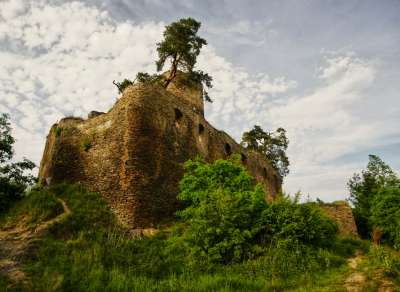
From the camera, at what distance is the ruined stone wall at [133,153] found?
1459 cm

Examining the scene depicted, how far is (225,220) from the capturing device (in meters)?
11.2

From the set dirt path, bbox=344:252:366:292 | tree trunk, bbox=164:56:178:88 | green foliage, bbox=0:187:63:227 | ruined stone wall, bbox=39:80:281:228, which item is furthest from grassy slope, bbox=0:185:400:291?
tree trunk, bbox=164:56:178:88

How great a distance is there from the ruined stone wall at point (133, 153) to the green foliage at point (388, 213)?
518 inches

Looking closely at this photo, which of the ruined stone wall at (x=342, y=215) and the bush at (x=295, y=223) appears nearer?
the bush at (x=295, y=223)

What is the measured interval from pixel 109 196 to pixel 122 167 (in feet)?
4.47

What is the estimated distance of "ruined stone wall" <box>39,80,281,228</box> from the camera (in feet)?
47.9

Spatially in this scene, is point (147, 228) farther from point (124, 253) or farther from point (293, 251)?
point (293, 251)

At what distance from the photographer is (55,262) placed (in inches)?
380

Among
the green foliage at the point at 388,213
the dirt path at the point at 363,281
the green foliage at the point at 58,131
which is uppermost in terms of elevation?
the green foliage at the point at 58,131

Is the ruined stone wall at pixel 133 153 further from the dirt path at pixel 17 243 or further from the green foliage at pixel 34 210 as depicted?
the dirt path at pixel 17 243

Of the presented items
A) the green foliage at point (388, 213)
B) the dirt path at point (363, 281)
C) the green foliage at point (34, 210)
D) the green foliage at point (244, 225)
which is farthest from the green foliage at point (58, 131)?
the green foliage at point (388, 213)

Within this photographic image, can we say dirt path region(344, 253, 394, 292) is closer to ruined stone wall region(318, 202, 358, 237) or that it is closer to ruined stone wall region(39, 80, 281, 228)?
ruined stone wall region(39, 80, 281, 228)

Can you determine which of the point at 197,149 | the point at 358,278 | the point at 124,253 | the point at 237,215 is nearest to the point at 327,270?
the point at 358,278

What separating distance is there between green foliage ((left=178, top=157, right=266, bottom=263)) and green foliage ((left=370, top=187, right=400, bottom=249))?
13.4 m
